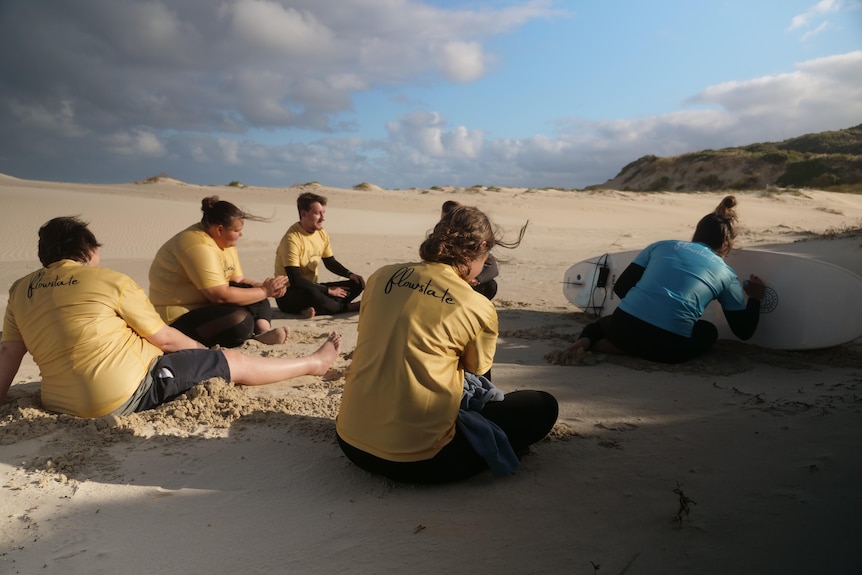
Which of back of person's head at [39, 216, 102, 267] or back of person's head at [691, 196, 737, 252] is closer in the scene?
back of person's head at [39, 216, 102, 267]

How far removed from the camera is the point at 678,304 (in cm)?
425

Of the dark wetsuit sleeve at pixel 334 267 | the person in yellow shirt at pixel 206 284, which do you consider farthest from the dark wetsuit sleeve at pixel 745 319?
the dark wetsuit sleeve at pixel 334 267

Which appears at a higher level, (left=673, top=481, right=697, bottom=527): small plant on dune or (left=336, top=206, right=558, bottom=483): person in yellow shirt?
(left=336, top=206, right=558, bottom=483): person in yellow shirt

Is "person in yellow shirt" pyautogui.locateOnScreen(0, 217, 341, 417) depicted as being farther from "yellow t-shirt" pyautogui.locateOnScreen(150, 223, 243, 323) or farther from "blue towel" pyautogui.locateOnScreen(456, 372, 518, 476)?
"blue towel" pyautogui.locateOnScreen(456, 372, 518, 476)

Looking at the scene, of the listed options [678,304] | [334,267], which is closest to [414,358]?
[678,304]

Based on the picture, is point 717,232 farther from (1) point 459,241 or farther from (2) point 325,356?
(2) point 325,356

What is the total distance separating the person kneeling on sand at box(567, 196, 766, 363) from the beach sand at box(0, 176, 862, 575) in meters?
0.17

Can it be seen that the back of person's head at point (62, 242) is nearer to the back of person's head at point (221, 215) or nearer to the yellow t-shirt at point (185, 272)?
the yellow t-shirt at point (185, 272)

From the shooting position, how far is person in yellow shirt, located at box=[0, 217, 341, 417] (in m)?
2.98

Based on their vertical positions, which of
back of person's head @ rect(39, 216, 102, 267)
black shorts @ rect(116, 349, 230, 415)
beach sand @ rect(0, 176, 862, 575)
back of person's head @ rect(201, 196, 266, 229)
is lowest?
beach sand @ rect(0, 176, 862, 575)

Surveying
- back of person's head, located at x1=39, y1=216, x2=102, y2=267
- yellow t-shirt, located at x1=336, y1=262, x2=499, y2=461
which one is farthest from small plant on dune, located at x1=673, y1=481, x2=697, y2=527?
back of person's head, located at x1=39, y1=216, x2=102, y2=267

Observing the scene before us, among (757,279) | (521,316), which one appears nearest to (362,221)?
(521,316)

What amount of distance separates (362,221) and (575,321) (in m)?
13.0

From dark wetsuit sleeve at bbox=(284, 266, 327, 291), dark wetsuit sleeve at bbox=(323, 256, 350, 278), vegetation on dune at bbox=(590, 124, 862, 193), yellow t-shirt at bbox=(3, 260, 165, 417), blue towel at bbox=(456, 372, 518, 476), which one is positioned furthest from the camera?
vegetation on dune at bbox=(590, 124, 862, 193)
